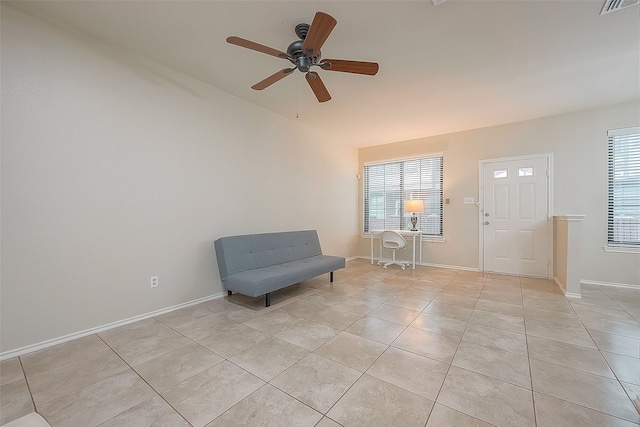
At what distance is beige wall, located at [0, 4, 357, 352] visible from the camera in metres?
1.97

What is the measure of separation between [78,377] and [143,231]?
1.32 m

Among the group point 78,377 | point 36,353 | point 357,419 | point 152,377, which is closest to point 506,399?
point 357,419

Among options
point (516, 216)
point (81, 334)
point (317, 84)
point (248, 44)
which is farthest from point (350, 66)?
point (516, 216)

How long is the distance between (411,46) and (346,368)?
9.49 feet

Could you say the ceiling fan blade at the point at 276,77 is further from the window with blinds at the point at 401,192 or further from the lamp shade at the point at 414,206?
the window with blinds at the point at 401,192

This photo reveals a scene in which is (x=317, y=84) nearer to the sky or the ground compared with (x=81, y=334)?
nearer to the sky

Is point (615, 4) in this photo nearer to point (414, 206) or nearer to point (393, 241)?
point (414, 206)

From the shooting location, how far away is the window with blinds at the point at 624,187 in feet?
11.8

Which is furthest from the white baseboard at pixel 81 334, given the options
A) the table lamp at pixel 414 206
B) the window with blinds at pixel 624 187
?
the window with blinds at pixel 624 187

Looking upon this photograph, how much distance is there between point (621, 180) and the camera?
369cm

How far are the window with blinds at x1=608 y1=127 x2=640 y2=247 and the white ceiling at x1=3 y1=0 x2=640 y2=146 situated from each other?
1.98 feet

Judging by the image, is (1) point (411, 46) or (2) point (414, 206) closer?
(1) point (411, 46)

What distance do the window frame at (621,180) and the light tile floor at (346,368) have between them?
4.20ft

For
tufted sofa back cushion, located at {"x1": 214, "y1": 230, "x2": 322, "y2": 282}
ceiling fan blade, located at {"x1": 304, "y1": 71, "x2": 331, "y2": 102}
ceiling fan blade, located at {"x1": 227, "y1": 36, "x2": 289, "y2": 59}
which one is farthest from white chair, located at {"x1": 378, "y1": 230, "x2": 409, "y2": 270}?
ceiling fan blade, located at {"x1": 227, "y1": 36, "x2": 289, "y2": 59}
